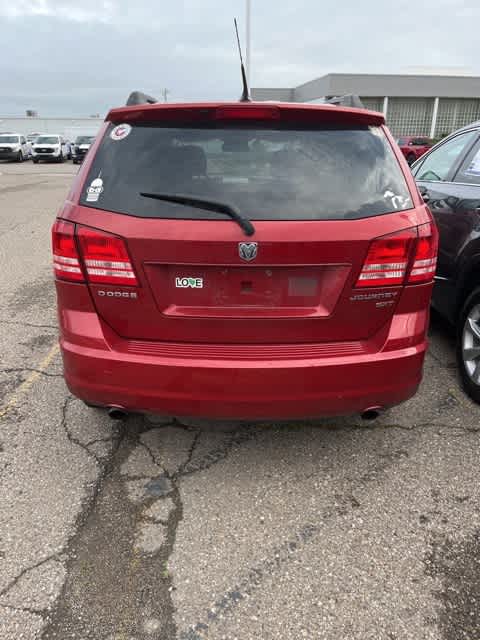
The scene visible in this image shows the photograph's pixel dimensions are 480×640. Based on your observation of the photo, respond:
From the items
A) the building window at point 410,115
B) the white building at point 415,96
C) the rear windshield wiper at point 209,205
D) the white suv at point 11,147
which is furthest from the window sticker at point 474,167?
the building window at point 410,115

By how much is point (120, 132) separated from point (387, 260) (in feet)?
4.53

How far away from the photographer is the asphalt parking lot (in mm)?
1933

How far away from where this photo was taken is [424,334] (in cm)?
254

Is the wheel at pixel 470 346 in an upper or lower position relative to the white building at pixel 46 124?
upper

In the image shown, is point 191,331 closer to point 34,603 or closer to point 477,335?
point 34,603

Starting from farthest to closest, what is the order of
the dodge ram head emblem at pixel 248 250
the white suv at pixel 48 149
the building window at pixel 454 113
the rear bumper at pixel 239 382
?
the building window at pixel 454 113 < the white suv at pixel 48 149 < the rear bumper at pixel 239 382 < the dodge ram head emblem at pixel 248 250

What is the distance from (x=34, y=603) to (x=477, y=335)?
115 inches

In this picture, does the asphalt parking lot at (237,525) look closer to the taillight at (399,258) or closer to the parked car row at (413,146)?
the taillight at (399,258)

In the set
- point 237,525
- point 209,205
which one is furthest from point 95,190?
point 237,525

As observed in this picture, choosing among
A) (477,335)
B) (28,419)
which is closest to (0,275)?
(28,419)

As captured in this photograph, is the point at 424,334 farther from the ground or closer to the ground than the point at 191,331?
closer to the ground

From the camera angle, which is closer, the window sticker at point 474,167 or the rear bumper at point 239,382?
the rear bumper at point 239,382

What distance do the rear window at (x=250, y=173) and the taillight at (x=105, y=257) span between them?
142mm

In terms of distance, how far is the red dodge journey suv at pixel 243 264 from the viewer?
7.32ft
